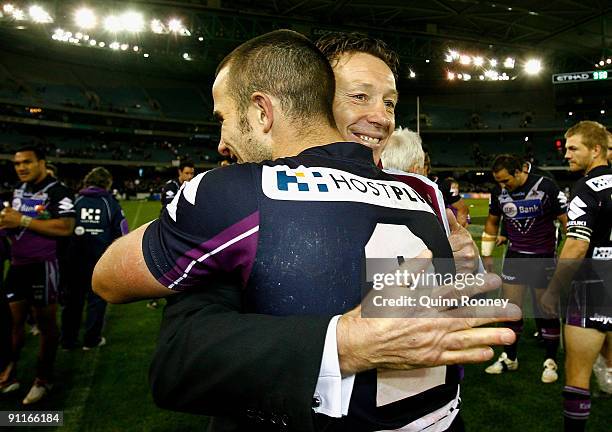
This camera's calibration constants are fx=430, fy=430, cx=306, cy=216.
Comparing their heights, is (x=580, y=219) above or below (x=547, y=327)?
above

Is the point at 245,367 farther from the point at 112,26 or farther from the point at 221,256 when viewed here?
the point at 112,26

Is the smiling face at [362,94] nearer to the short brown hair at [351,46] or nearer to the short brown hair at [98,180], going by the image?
the short brown hair at [351,46]

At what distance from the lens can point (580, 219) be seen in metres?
3.34

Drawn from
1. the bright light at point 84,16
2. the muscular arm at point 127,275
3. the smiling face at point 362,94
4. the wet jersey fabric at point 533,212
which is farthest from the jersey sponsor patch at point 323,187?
the bright light at point 84,16

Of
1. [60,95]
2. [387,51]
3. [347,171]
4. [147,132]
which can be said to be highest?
[60,95]

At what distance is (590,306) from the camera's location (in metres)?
3.30

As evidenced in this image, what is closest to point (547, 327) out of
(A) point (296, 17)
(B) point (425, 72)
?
(A) point (296, 17)

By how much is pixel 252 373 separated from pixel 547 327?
5412mm

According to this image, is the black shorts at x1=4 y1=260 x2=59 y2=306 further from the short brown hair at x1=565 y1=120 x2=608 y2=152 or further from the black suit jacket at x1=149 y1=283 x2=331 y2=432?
the short brown hair at x1=565 y1=120 x2=608 y2=152

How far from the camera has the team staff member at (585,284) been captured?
128 inches

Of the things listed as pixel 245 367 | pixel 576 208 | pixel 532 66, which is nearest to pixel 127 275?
pixel 245 367

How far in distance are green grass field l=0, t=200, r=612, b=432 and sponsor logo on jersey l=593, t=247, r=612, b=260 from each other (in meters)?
1.64

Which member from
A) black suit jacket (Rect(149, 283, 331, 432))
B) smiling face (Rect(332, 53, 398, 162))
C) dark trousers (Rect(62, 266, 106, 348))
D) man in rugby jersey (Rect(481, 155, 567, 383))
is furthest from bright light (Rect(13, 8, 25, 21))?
black suit jacket (Rect(149, 283, 331, 432))

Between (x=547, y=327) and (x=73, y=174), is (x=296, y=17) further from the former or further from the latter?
(x=73, y=174)
